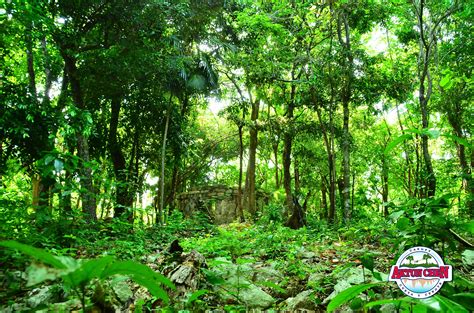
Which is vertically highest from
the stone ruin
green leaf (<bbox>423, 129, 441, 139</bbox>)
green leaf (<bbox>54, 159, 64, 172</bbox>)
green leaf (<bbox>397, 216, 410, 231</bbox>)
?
the stone ruin

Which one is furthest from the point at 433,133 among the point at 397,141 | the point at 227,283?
the point at 227,283

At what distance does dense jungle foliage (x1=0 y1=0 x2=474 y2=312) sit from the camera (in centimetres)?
212

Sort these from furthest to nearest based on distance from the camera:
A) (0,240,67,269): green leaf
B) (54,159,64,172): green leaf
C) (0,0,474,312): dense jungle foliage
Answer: (54,159,64,172): green leaf
(0,0,474,312): dense jungle foliage
(0,240,67,269): green leaf

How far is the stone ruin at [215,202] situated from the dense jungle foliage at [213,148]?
3.4 inches

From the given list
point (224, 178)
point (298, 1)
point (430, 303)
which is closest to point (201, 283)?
point (430, 303)

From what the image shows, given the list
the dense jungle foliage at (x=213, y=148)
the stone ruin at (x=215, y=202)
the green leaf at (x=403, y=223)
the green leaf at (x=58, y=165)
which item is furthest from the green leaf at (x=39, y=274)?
the stone ruin at (x=215, y=202)

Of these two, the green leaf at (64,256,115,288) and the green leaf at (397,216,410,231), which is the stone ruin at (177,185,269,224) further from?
the green leaf at (64,256,115,288)

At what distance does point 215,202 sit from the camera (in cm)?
1678

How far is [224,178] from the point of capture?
959 inches

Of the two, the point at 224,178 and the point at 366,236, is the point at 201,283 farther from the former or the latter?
the point at 224,178

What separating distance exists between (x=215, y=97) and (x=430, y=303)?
1414 cm

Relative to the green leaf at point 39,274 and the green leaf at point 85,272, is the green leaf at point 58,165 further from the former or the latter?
the green leaf at point 39,274

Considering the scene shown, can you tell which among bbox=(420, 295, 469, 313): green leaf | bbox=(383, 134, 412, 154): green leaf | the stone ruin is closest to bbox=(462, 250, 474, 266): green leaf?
bbox=(383, 134, 412, 154): green leaf

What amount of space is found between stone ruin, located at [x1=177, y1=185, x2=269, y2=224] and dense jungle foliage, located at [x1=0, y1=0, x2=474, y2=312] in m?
0.09
